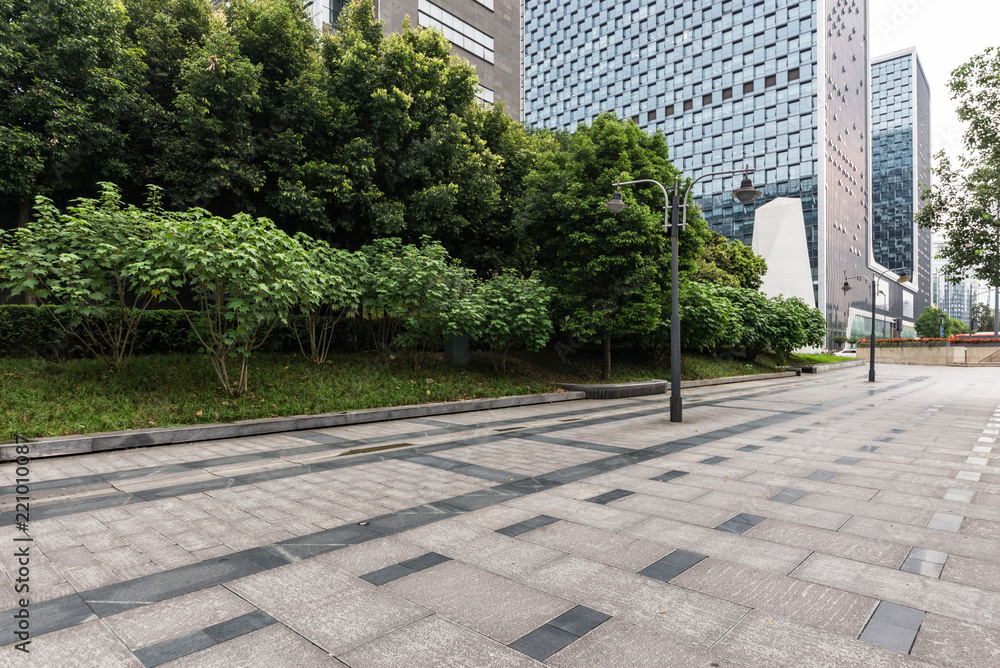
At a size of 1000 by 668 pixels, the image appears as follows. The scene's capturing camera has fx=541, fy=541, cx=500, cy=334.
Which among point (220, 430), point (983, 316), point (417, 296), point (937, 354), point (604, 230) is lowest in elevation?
point (220, 430)

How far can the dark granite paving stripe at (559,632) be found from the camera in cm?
315

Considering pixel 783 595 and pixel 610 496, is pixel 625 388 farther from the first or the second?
pixel 783 595

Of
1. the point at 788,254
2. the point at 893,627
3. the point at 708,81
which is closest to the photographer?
the point at 893,627

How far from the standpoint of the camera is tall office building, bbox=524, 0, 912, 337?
8125cm

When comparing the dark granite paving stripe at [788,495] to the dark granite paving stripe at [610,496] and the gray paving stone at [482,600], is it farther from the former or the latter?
the gray paving stone at [482,600]

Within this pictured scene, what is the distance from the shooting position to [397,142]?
1872cm

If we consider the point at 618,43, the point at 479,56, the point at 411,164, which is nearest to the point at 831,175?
the point at 618,43

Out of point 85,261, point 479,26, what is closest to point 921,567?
point 85,261

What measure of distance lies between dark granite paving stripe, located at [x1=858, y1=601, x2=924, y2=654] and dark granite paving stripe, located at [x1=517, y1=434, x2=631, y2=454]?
5.55 meters

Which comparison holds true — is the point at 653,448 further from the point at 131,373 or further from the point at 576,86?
the point at 576,86

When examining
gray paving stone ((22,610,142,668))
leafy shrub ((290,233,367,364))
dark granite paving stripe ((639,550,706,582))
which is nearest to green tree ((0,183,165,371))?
leafy shrub ((290,233,367,364))

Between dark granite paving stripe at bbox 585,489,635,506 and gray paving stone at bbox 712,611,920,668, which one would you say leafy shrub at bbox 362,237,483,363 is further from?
gray paving stone at bbox 712,611,920,668

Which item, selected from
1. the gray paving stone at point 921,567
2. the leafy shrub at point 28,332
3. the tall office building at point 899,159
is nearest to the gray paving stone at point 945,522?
the gray paving stone at point 921,567

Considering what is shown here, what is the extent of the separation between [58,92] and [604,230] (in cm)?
1595
